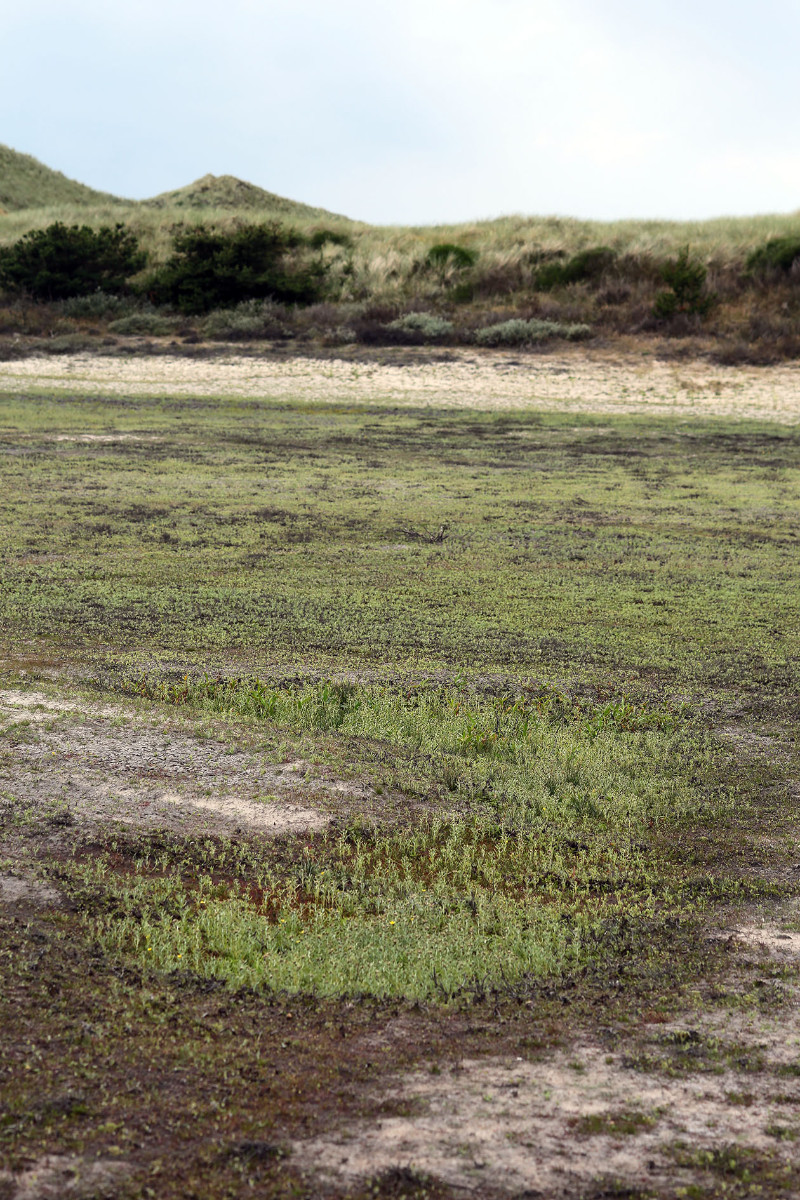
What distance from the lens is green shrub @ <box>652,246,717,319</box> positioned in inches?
1032

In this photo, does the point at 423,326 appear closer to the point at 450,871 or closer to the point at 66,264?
the point at 66,264

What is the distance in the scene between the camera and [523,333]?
25.9m

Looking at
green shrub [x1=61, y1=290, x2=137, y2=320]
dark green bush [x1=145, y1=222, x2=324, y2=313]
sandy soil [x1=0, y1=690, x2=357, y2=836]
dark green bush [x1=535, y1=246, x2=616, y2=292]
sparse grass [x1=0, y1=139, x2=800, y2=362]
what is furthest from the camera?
dark green bush [x1=535, y1=246, x2=616, y2=292]

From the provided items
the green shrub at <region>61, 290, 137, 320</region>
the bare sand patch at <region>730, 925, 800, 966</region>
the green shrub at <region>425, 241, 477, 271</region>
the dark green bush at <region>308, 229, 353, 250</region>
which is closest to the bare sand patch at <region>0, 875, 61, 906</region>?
the bare sand patch at <region>730, 925, 800, 966</region>

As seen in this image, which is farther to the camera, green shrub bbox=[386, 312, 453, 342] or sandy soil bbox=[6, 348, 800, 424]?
green shrub bbox=[386, 312, 453, 342]

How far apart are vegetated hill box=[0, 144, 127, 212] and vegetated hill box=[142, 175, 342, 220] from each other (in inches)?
143

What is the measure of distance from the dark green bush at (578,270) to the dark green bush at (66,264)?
35.4 feet

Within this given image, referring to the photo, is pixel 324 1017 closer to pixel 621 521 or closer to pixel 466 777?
pixel 466 777

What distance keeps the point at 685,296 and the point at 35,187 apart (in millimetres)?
47750

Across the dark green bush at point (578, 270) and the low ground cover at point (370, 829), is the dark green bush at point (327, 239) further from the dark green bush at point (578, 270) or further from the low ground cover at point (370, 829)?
the low ground cover at point (370, 829)

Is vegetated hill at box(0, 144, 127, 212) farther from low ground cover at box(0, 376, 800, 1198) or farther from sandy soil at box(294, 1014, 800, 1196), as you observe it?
sandy soil at box(294, 1014, 800, 1196)

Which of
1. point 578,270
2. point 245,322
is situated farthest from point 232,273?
point 578,270

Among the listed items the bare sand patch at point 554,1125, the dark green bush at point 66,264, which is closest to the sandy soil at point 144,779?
the bare sand patch at point 554,1125

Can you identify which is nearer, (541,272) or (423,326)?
(423,326)
